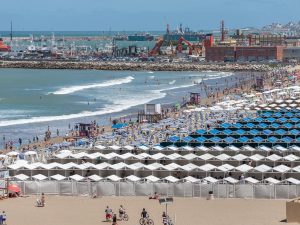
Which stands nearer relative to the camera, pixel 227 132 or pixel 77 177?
pixel 77 177

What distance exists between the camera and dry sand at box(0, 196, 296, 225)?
62.9ft

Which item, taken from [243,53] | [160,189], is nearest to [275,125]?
[160,189]

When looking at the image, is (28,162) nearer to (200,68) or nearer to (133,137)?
(133,137)

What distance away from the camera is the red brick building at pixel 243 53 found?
104125 millimetres

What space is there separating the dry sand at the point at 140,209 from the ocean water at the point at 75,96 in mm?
15796

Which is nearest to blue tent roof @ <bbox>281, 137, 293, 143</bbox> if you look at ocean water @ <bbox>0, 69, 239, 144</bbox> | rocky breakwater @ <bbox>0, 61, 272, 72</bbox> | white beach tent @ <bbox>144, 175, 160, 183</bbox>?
white beach tent @ <bbox>144, 175, 160, 183</bbox>

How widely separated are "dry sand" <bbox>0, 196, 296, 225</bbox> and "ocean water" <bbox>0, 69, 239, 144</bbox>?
622 inches

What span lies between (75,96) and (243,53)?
49467 mm

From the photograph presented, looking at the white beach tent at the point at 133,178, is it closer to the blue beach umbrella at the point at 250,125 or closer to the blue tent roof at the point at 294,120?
the blue beach umbrella at the point at 250,125

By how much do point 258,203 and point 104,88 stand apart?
156ft

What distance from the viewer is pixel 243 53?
106125 mm

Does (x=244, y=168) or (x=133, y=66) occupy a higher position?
(x=244, y=168)

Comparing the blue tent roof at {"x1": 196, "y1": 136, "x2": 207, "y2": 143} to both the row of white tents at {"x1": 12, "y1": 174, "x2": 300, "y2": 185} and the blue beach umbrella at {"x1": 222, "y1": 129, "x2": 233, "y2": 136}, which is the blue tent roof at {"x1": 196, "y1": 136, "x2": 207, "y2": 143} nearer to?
the blue beach umbrella at {"x1": 222, "y1": 129, "x2": 233, "y2": 136}

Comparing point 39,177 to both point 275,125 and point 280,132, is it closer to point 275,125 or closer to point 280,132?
point 280,132
